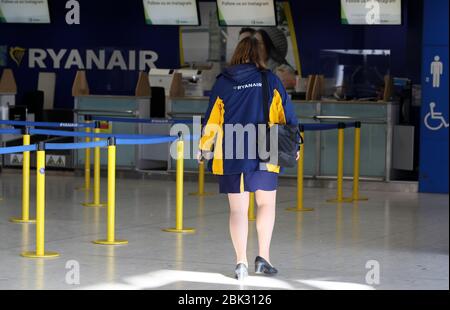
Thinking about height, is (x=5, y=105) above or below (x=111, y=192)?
above

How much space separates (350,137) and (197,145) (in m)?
2.07

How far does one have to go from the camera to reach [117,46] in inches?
697

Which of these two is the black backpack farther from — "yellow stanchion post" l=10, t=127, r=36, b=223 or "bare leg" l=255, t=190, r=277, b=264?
"yellow stanchion post" l=10, t=127, r=36, b=223

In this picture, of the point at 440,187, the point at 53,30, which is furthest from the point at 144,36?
the point at 440,187

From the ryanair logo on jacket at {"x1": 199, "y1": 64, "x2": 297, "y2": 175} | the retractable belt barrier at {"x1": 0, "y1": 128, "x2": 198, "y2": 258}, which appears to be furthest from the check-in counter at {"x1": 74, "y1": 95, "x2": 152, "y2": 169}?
the ryanair logo on jacket at {"x1": 199, "y1": 64, "x2": 297, "y2": 175}

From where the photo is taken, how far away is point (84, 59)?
58.8 feet

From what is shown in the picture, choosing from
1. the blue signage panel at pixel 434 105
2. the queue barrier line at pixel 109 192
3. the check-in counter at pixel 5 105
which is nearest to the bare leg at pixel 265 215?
the queue barrier line at pixel 109 192

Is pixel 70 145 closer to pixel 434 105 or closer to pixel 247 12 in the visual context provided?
pixel 434 105

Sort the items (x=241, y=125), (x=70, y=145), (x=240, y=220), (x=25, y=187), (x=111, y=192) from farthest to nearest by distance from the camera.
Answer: (x=25, y=187) < (x=111, y=192) < (x=70, y=145) < (x=240, y=220) < (x=241, y=125)

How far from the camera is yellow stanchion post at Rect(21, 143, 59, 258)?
25.9ft

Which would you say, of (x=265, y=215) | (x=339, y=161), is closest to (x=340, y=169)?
(x=339, y=161)

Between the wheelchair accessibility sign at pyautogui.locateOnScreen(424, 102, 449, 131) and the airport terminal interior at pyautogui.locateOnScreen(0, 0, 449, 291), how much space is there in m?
0.02

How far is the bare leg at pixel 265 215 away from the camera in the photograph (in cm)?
736
